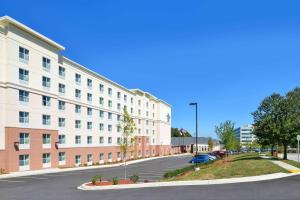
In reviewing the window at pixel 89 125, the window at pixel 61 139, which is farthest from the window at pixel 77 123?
the window at pixel 61 139

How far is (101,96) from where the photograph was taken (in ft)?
205

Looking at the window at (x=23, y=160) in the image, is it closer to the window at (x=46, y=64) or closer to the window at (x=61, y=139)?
the window at (x=61, y=139)

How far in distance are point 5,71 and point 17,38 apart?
4.31m

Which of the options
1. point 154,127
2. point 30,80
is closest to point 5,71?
point 30,80

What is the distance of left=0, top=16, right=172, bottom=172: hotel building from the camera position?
37.3m

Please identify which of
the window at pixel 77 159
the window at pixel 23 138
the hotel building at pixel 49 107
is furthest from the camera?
the window at pixel 77 159

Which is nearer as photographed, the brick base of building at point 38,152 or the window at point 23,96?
the brick base of building at point 38,152

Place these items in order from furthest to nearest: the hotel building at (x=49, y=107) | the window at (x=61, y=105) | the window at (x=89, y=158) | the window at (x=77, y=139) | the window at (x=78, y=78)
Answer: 1. the window at (x=89, y=158)
2. the window at (x=77, y=139)
3. the window at (x=78, y=78)
4. the window at (x=61, y=105)
5. the hotel building at (x=49, y=107)

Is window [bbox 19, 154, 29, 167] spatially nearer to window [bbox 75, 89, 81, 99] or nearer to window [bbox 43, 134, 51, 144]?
window [bbox 43, 134, 51, 144]

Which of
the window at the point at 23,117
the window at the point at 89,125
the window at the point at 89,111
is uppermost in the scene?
the window at the point at 89,111

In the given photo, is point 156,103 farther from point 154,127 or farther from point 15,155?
point 15,155

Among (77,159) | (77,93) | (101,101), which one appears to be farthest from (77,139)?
(101,101)

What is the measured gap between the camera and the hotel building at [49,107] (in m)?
37.3

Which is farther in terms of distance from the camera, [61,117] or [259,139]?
[61,117]
